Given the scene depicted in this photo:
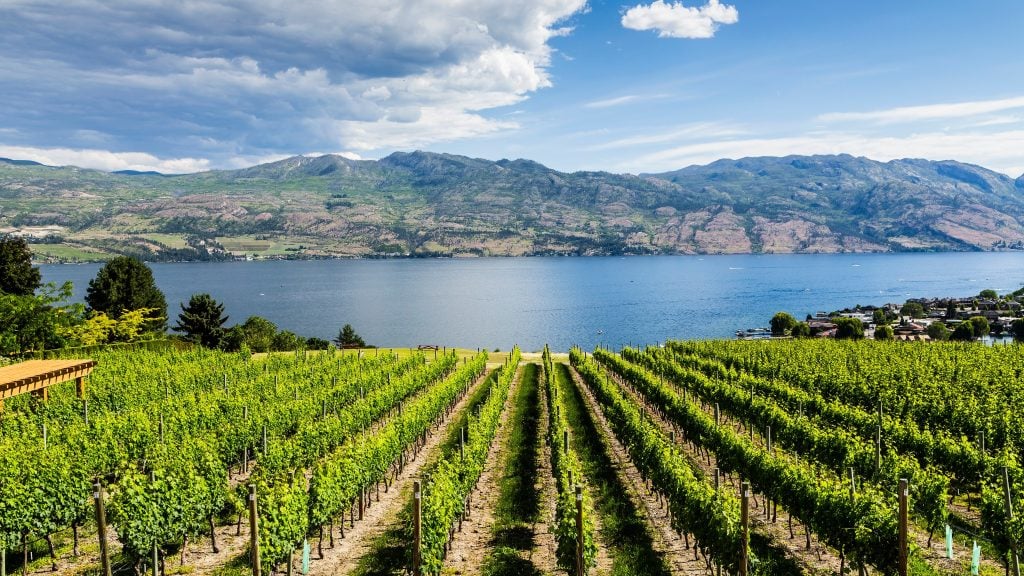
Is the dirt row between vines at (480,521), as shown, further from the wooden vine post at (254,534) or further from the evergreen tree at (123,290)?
the evergreen tree at (123,290)

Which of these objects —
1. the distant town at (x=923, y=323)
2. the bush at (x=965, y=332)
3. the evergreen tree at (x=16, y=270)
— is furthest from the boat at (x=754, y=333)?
the evergreen tree at (x=16, y=270)

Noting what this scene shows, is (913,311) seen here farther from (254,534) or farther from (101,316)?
(101,316)

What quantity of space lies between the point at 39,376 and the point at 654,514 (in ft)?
102

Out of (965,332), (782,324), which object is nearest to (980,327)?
(965,332)

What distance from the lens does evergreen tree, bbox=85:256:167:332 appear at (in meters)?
67.2

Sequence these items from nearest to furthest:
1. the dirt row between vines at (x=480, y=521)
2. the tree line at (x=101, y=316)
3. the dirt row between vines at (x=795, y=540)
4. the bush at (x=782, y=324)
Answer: the dirt row between vines at (x=795, y=540) → the dirt row between vines at (x=480, y=521) → the tree line at (x=101, y=316) → the bush at (x=782, y=324)

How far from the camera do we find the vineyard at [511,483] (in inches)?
558

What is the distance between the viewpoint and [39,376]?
97.1 ft

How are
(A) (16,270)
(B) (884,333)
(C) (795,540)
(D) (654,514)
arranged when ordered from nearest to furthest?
(C) (795,540) < (D) (654,514) < (A) (16,270) < (B) (884,333)

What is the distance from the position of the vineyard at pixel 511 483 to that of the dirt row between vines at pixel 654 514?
0.09m

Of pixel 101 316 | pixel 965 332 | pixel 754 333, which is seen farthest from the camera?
pixel 754 333

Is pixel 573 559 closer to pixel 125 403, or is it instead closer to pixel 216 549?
pixel 216 549

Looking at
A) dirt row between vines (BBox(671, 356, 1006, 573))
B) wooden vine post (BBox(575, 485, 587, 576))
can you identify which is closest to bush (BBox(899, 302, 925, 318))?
dirt row between vines (BBox(671, 356, 1006, 573))

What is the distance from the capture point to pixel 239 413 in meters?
27.2
